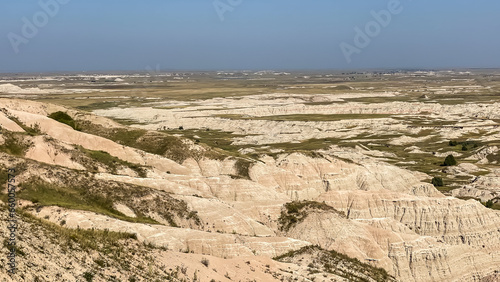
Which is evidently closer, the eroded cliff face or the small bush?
the small bush

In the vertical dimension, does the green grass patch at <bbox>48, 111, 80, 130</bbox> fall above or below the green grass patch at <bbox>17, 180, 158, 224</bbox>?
above

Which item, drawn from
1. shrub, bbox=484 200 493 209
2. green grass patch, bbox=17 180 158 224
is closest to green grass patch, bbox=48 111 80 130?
green grass patch, bbox=17 180 158 224

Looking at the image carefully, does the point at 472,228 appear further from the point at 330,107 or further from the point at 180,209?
the point at 330,107

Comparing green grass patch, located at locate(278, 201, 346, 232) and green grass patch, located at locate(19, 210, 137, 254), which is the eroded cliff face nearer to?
green grass patch, located at locate(278, 201, 346, 232)

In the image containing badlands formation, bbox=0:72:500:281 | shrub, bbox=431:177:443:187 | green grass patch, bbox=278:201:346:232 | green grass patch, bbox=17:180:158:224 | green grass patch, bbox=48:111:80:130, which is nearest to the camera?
badlands formation, bbox=0:72:500:281

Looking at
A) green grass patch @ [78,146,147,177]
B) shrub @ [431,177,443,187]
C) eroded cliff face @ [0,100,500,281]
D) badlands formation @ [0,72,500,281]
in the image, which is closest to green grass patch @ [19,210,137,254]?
badlands formation @ [0,72,500,281]

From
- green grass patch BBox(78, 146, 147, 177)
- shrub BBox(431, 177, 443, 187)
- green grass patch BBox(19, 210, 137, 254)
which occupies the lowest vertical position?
shrub BBox(431, 177, 443, 187)

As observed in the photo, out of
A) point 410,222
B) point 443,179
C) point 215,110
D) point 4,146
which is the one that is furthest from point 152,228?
point 215,110

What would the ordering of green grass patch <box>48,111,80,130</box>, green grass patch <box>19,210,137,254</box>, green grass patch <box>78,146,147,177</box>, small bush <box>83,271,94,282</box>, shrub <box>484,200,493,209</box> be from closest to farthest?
small bush <box>83,271,94,282</box> → green grass patch <box>19,210,137,254</box> → green grass patch <box>78,146,147,177</box> → shrub <box>484,200,493,209</box> → green grass patch <box>48,111,80,130</box>
